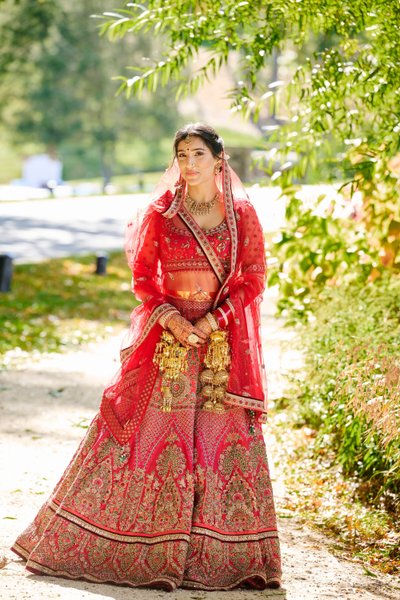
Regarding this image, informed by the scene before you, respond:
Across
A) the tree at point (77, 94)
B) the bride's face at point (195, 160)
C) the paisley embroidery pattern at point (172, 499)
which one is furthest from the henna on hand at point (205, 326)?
the tree at point (77, 94)

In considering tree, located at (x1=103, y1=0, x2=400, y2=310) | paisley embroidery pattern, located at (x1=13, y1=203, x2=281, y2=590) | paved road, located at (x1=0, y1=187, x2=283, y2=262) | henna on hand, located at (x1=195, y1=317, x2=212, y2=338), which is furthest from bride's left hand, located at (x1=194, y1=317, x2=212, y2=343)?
paved road, located at (x1=0, y1=187, x2=283, y2=262)

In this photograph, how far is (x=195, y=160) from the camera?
4.32 meters

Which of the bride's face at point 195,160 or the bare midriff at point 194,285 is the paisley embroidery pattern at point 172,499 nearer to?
the bare midriff at point 194,285

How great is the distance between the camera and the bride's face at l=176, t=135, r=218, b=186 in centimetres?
433

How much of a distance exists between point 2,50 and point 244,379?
1081 inches

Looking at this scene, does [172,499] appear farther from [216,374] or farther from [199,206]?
[199,206]

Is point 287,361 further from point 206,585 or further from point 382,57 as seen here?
point 206,585

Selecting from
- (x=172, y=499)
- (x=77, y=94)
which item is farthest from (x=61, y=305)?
(x=77, y=94)

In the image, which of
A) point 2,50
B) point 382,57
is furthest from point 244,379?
point 2,50

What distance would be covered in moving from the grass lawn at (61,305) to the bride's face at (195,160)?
4.67 meters

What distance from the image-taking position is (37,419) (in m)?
6.88

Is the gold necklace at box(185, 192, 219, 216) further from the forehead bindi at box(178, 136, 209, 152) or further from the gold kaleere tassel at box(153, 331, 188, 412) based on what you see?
the gold kaleere tassel at box(153, 331, 188, 412)

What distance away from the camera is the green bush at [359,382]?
4785 millimetres

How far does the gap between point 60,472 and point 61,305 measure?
19.8ft
